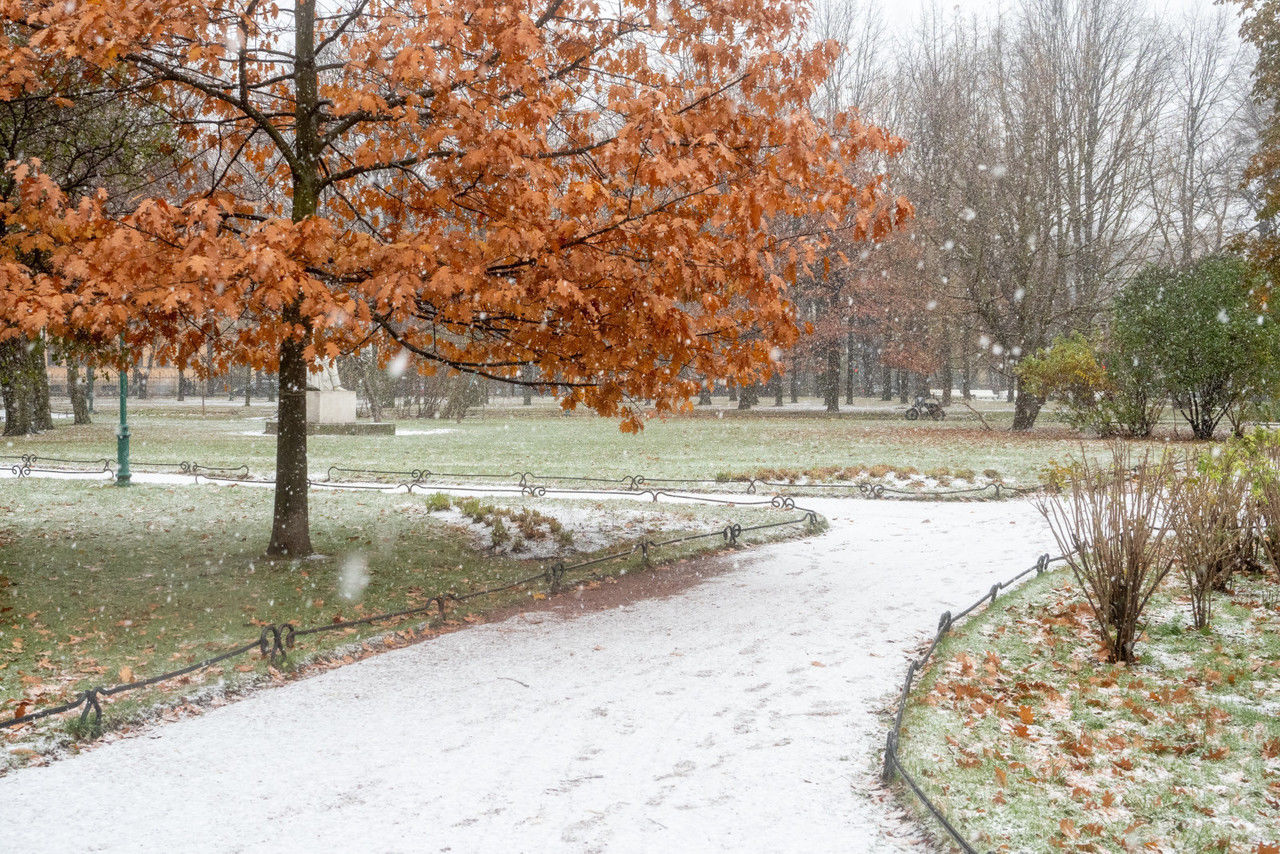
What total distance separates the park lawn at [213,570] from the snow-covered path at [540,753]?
0.81 meters

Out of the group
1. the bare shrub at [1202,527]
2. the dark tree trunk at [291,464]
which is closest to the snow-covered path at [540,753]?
the bare shrub at [1202,527]

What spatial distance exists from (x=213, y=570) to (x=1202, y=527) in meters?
8.28

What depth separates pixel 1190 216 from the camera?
38.8m

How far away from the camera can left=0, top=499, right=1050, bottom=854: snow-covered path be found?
389 cm

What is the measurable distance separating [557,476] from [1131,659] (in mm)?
11280

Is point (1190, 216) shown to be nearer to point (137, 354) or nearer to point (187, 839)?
point (137, 354)

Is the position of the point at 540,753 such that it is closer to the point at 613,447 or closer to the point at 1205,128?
the point at 613,447

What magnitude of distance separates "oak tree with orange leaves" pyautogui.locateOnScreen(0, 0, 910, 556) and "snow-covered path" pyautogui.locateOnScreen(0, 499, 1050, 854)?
2.31 metres

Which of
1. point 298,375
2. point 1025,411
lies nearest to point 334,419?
point 298,375

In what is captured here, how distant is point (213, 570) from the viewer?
8945 mm

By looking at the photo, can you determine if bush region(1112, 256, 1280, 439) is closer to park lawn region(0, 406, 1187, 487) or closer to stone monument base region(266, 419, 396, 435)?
park lawn region(0, 406, 1187, 487)

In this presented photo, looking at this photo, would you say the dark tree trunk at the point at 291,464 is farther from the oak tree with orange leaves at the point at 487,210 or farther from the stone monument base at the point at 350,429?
the stone monument base at the point at 350,429

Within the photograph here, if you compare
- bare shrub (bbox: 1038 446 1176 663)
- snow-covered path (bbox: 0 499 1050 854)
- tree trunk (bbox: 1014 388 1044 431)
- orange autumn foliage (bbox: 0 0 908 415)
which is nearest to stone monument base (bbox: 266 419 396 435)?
tree trunk (bbox: 1014 388 1044 431)

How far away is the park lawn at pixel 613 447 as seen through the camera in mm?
18141
